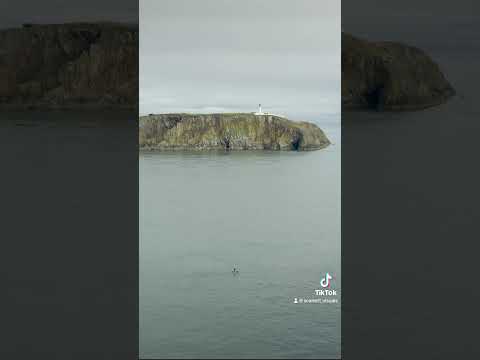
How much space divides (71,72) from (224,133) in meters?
3.68

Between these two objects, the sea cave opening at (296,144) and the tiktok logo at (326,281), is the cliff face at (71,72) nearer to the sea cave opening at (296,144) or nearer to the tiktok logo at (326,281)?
the sea cave opening at (296,144)

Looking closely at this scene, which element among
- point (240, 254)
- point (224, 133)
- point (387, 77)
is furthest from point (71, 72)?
point (387, 77)

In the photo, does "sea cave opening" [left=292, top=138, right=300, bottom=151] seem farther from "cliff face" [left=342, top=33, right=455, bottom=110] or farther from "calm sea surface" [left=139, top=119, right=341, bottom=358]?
"cliff face" [left=342, top=33, right=455, bottom=110]

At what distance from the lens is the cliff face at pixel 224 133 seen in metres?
11.1

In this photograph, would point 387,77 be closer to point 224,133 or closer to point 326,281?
point 224,133

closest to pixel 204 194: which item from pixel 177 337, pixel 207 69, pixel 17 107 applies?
pixel 207 69

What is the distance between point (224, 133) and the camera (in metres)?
12.1

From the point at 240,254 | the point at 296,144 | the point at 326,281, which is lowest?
the point at 326,281

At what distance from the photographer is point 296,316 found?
8.93 meters

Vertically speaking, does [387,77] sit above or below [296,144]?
above

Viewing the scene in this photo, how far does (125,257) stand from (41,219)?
153cm

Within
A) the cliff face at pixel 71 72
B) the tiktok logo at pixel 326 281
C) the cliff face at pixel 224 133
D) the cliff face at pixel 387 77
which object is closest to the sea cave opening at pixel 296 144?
the cliff face at pixel 224 133

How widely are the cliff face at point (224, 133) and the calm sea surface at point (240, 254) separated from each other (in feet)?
0.82

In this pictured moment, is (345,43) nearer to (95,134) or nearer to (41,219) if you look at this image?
(95,134)
